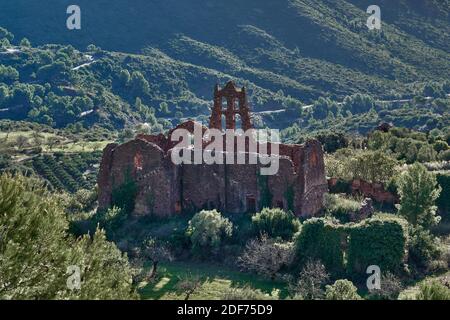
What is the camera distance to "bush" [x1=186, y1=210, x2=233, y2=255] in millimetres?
38125

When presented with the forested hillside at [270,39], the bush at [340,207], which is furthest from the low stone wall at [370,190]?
the forested hillside at [270,39]

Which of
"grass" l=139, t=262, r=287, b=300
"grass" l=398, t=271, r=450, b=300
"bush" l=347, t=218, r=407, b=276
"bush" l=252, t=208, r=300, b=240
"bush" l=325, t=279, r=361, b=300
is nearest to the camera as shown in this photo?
"bush" l=325, t=279, r=361, b=300

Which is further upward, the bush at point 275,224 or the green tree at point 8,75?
the green tree at point 8,75

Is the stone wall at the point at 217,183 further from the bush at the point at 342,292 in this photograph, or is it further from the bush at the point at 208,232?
the bush at the point at 342,292

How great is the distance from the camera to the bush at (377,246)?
115ft

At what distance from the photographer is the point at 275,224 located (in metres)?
38.5

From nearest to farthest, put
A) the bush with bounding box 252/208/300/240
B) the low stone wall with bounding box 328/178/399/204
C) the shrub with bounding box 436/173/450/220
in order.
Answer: the bush with bounding box 252/208/300/240 < the shrub with bounding box 436/173/450/220 < the low stone wall with bounding box 328/178/399/204

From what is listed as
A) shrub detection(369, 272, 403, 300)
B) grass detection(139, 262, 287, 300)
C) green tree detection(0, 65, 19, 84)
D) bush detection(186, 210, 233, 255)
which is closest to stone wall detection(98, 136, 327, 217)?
→ bush detection(186, 210, 233, 255)

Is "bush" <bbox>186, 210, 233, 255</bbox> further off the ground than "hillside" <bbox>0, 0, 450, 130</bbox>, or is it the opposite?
"hillside" <bbox>0, 0, 450, 130</bbox>

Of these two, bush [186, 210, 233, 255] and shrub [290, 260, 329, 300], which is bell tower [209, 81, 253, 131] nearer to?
bush [186, 210, 233, 255]

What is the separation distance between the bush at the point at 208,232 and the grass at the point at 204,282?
0.96 metres

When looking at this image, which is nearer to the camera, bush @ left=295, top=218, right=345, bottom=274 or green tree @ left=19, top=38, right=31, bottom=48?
bush @ left=295, top=218, right=345, bottom=274

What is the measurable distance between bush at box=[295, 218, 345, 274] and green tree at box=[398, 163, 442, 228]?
21.8 ft
